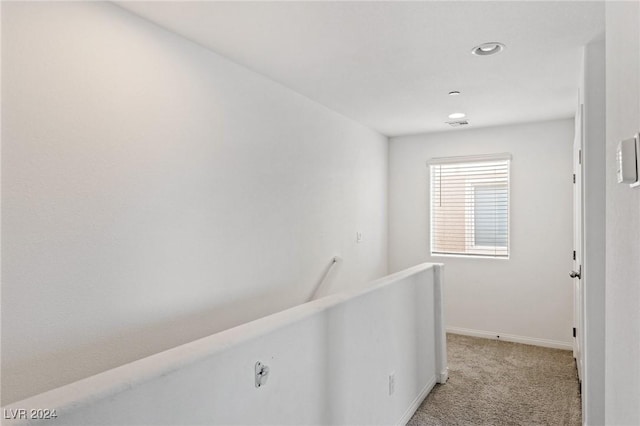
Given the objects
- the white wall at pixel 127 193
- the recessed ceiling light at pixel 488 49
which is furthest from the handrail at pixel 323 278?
the recessed ceiling light at pixel 488 49

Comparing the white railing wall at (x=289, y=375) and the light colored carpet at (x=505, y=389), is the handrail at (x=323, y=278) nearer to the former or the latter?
the white railing wall at (x=289, y=375)

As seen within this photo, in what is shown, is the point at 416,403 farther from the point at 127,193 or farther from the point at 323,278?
the point at 127,193

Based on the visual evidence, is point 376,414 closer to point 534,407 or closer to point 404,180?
point 534,407

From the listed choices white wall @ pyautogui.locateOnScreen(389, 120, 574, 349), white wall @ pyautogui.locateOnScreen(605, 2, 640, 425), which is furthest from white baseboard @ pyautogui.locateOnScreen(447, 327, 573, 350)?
white wall @ pyautogui.locateOnScreen(605, 2, 640, 425)

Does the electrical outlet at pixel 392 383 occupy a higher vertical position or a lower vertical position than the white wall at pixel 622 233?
lower

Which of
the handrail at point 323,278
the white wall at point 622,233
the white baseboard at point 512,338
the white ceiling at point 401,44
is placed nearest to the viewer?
the white wall at point 622,233

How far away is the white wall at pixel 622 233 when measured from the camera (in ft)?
2.63

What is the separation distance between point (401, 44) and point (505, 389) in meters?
2.66

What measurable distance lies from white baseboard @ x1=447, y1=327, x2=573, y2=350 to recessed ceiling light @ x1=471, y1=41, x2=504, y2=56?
3.18 m

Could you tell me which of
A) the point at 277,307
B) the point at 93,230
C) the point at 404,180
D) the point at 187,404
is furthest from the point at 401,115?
the point at 187,404

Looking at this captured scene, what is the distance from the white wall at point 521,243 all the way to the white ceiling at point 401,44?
90 centimetres

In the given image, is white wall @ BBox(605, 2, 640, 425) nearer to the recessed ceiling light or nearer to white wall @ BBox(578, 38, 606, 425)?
the recessed ceiling light

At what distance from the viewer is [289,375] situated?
1.51m

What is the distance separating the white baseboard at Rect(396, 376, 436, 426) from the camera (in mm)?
2576
